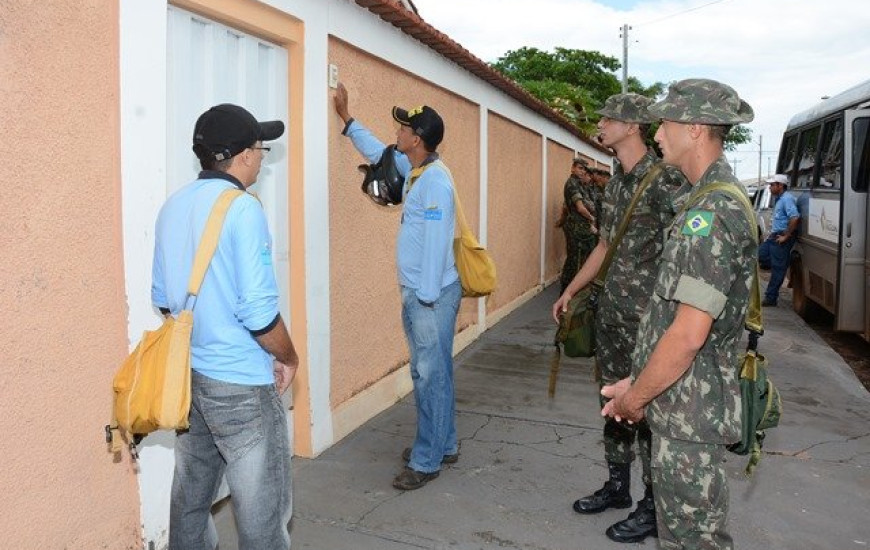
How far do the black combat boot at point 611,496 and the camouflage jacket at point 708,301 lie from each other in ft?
4.30

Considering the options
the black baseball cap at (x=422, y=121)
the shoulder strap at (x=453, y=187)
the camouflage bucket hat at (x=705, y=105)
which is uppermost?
the black baseball cap at (x=422, y=121)

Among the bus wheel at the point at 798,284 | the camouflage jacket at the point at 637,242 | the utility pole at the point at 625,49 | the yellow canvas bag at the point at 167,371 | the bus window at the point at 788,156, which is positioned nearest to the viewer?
the yellow canvas bag at the point at 167,371

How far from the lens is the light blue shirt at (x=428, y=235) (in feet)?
11.9

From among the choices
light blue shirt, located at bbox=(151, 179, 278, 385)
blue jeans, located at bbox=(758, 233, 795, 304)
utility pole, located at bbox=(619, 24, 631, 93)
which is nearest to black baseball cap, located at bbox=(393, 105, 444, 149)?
light blue shirt, located at bbox=(151, 179, 278, 385)

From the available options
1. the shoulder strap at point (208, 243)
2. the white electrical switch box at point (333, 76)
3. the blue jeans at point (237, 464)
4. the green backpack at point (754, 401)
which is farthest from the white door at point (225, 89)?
the green backpack at point (754, 401)

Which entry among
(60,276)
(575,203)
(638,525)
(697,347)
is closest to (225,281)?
(60,276)

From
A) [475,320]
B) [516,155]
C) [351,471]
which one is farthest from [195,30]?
[516,155]

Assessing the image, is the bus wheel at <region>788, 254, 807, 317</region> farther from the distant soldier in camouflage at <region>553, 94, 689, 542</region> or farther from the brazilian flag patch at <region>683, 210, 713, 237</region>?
the brazilian flag patch at <region>683, 210, 713, 237</region>

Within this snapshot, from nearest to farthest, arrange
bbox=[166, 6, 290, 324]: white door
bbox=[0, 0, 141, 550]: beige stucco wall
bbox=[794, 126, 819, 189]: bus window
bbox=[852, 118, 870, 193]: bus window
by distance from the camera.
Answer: bbox=[0, 0, 141, 550]: beige stucco wall
bbox=[166, 6, 290, 324]: white door
bbox=[852, 118, 870, 193]: bus window
bbox=[794, 126, 819, 189]: bus window

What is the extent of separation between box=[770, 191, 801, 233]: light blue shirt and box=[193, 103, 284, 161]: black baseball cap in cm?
940

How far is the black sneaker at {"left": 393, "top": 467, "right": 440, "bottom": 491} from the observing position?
3.84 metres

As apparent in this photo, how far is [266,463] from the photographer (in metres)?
2.31

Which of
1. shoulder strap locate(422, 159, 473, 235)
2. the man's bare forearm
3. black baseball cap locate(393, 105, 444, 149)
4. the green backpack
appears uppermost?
black baseball cap locate(393, 105, 444, 149)

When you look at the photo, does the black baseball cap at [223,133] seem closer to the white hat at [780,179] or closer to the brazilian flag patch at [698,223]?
the brazilian flag patch at [698,223]
